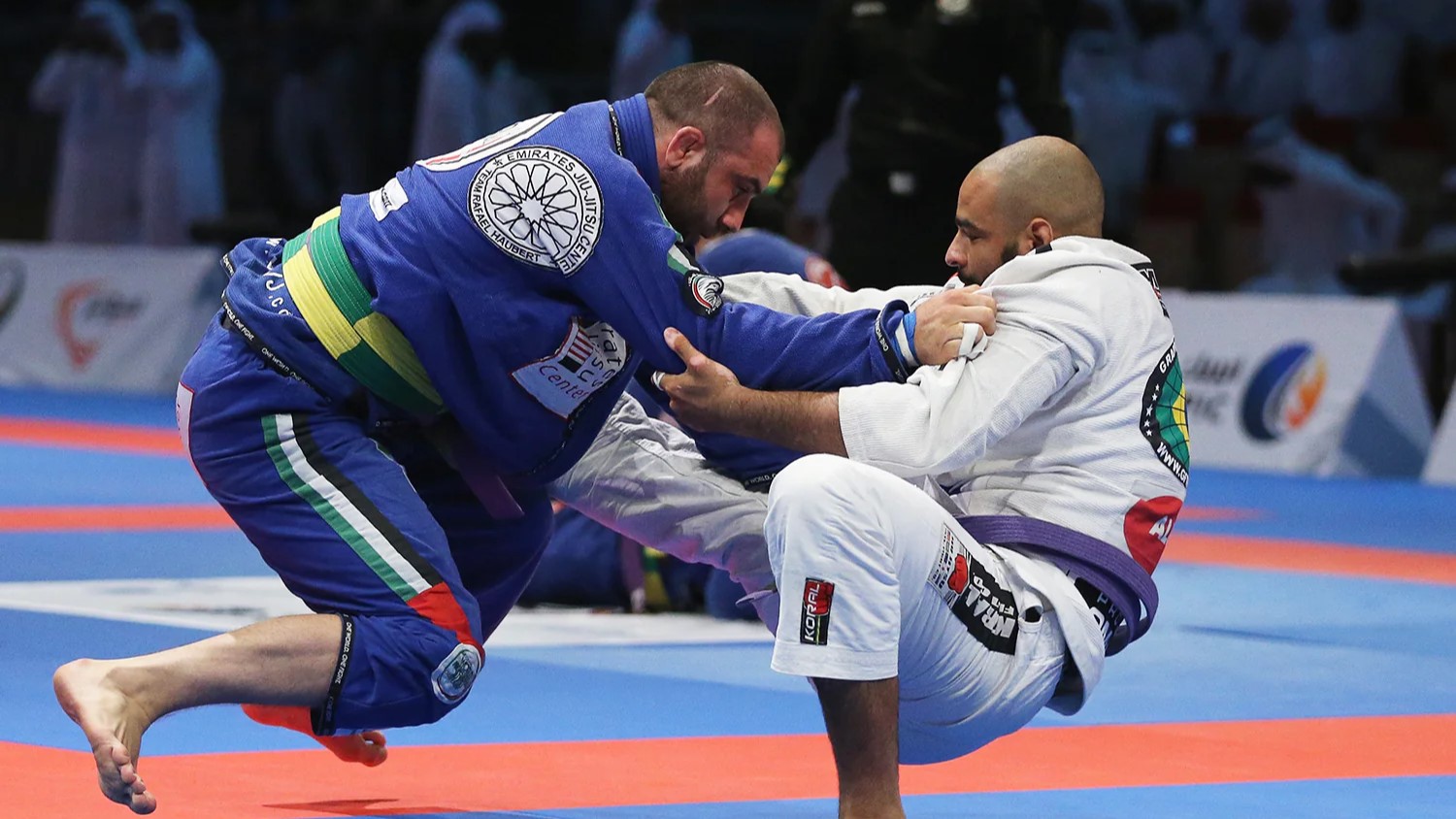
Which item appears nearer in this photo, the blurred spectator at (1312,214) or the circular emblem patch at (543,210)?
the circular emblem patch at (543,210)

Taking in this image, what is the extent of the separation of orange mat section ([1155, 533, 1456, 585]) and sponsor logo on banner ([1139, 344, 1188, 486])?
13.8ft

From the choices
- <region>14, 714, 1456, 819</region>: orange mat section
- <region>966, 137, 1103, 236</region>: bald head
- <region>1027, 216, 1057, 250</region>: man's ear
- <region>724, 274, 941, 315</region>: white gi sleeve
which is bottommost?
<region>14, 714, 1456, 819</region>: orange mat section

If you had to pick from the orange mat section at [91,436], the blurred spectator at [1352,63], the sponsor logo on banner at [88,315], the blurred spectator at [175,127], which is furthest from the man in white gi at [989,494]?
the blurred spectator at [175,127]

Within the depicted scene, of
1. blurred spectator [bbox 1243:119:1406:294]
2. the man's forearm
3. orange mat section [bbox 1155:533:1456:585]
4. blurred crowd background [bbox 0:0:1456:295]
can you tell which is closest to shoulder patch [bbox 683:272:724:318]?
the man's forearm

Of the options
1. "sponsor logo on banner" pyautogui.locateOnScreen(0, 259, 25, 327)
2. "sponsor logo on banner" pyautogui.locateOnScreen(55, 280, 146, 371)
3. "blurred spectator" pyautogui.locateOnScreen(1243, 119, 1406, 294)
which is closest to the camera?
"blurred spectator" pyautogui.locateOnScreen(1243, 119, 1406, 294)

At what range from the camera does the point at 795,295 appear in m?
4.37

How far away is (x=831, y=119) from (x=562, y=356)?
559 cm

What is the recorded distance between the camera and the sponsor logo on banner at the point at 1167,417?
3848 mm

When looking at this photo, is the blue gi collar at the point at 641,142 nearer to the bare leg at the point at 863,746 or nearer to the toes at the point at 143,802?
the bare leg at the point at 863,746

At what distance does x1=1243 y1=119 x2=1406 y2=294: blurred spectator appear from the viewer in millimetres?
12922

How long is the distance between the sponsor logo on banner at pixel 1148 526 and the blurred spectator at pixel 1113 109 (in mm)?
10122

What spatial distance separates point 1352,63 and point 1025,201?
10.2 meters

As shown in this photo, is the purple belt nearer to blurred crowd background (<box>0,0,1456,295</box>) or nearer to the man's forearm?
the man's forearm

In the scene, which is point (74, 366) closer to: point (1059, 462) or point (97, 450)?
point (97, 450)
